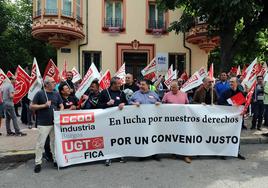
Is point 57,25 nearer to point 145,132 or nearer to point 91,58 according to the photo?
point 91,58

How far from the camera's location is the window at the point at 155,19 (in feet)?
73.6

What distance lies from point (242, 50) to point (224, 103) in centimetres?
797

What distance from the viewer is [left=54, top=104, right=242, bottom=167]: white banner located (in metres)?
6.99

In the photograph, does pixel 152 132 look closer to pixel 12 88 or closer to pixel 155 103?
pixel 155 103

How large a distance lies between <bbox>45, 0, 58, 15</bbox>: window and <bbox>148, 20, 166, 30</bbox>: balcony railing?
6.03 metres

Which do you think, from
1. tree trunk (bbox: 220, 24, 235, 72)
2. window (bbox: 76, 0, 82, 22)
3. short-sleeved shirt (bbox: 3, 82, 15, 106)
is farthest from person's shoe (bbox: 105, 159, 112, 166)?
window (bbox: 76, 0, 82, 22)

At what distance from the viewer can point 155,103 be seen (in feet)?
24.4

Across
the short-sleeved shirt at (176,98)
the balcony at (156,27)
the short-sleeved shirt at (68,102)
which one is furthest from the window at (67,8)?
the short-sleeved shirt at (176,98)

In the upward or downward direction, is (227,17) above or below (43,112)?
above

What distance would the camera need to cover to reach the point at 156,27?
22406 mm

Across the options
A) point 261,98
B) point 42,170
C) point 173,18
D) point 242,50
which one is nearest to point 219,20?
point 261,98

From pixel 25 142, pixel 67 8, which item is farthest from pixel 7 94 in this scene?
pixel 67 8

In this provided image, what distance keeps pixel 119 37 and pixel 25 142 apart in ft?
45.5

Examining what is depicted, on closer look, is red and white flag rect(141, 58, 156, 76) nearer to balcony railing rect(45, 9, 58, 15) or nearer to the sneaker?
the sneaker
